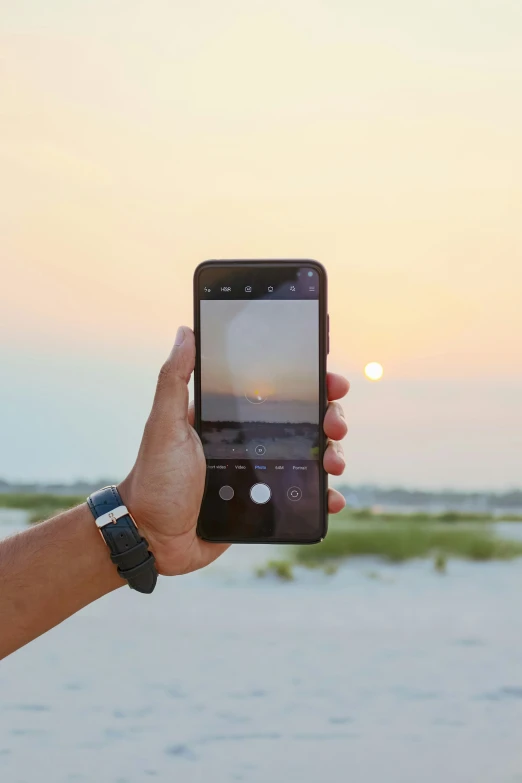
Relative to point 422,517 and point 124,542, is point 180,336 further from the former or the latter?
point 422,517

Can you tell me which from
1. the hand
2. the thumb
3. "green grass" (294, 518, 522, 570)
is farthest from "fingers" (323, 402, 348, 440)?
"green grass" (294, 518, 522, 570)

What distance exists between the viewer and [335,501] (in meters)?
1.84

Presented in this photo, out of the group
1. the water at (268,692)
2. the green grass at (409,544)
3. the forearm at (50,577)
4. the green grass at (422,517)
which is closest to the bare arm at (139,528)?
the forearm at (50,577)

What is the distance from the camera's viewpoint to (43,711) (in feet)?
17.9

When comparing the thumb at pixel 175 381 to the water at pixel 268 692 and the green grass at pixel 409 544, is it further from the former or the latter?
the green grass at pixel 409 544

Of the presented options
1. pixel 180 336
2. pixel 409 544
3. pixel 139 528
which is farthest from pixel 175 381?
pixel 409 544

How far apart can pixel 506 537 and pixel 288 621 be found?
481 cm

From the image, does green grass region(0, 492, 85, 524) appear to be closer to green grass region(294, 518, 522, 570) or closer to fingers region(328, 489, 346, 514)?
green grass region(294, 518, 522, 570)

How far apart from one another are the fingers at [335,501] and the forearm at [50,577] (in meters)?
0.47

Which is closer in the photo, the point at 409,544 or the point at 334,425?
the point at 334,425

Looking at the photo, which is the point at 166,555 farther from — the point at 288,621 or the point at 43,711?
the point at 288,621

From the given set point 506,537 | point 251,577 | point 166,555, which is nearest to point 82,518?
point 166,555

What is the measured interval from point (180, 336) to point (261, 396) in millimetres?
209

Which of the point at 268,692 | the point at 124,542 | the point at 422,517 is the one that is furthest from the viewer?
the point at 422,517
